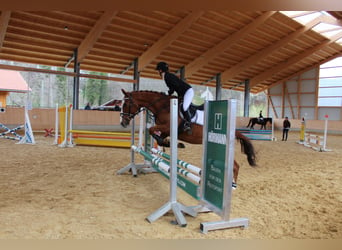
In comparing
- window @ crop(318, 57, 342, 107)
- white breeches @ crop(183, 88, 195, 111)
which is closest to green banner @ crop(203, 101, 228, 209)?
white breeches @ crop(183, 88, 195, 111)

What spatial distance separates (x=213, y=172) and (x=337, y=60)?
20259mm

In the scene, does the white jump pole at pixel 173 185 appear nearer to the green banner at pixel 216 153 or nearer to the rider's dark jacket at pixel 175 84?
the green banner at pixel 216 153

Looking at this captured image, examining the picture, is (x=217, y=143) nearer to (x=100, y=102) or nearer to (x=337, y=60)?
(x=337, y=60)

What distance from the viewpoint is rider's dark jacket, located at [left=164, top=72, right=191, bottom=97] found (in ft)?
11.5

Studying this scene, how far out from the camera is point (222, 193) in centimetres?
219

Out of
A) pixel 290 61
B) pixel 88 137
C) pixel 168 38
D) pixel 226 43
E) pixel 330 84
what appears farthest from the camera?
pixel 330 84

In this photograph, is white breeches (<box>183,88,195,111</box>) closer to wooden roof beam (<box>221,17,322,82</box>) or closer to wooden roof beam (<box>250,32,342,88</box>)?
wooden roof beam (<box>221,17,322,82</box>)

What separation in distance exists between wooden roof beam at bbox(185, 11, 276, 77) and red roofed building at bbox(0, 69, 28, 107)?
33.0 feet

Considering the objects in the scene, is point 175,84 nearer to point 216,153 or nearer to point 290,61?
point 216,153

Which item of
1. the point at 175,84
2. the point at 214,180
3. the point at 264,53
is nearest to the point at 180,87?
the point at 175,84

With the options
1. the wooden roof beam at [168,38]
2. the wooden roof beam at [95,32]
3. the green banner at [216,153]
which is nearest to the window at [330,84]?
the wooden roof beam at [168,38]

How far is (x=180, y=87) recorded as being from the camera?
3.58 metres

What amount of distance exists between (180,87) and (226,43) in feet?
36.5

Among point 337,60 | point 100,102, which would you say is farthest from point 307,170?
point 100,102
